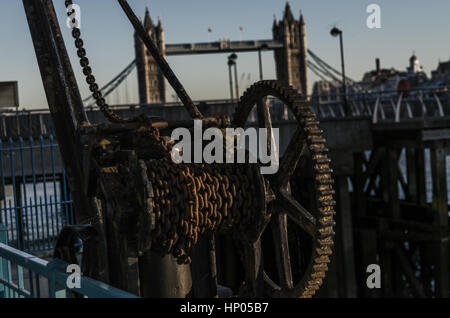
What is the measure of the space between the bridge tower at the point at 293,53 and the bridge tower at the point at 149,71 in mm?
17674

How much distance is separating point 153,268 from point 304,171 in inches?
534

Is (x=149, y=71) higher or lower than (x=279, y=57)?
lower

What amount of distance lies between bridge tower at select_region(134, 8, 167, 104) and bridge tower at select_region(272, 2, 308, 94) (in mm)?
17674

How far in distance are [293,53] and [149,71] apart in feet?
71.9

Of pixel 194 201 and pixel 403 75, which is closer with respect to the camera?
pixel 194 201

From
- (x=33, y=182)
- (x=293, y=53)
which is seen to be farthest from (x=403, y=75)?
(x=33, y=182)

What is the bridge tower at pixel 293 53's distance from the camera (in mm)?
93562

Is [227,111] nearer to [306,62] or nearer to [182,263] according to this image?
[182,263]

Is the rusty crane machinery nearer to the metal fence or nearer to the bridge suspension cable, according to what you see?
the metal fence

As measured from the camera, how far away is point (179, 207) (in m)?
4.59

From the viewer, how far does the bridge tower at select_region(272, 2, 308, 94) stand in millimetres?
93562

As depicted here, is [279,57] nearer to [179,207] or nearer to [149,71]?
[149,71]

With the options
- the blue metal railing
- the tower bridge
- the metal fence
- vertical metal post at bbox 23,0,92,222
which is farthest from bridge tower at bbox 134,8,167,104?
the blue metal railing
